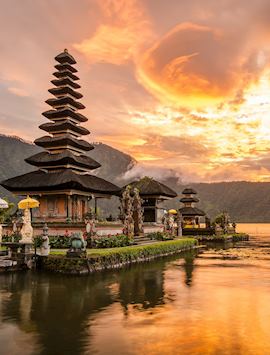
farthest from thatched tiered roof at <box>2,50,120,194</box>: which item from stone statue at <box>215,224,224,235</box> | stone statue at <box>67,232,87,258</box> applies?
stone statue at <box>215,224,224,235</box>

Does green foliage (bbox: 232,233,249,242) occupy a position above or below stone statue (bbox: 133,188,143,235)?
below

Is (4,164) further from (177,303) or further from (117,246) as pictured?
(177,303)

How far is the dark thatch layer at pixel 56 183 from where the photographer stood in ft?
121

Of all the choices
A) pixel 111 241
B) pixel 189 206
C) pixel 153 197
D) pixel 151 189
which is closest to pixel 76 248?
pixel 111 241

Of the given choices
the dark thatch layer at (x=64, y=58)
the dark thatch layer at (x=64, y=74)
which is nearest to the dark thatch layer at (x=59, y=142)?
the dark thatch layer at (x=64, y=74)

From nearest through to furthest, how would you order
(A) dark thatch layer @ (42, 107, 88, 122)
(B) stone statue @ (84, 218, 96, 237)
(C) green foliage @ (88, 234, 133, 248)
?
(C) green foliage @ (88, 234, 133, 248) < (B) stone statue @ (84, 218, 96, 237) < (A) dark thatch layer @ (42, 107, 88, 122)

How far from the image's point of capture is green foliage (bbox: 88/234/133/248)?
30.2 metres

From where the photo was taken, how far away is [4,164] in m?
179

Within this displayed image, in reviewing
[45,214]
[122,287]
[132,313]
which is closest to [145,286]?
[122,287]

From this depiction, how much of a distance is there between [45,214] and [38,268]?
1537cm

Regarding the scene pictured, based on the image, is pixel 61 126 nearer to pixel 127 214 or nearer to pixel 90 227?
pixel 127 214

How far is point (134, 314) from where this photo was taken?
1383 centimetres

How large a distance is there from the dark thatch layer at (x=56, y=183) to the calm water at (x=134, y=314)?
14.8 meters

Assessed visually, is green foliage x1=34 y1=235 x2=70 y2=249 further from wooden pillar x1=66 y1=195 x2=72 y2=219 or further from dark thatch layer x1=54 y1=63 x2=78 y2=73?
dark thatch layer x1=54 y1=63 x2=78 y2=73
